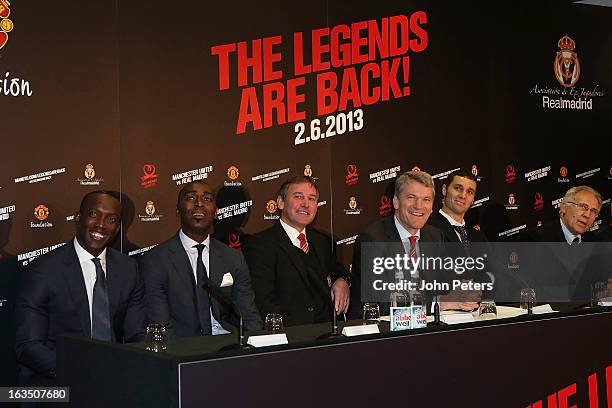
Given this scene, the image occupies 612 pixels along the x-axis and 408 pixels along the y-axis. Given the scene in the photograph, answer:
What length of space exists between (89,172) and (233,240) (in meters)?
1.06

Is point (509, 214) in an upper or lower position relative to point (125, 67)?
lower

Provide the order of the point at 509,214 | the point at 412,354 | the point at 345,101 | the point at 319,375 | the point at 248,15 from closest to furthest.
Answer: the point at 319,375 → the point at 412,354 → the point at 248,15 → the point at 345,101 → the point at 509,214

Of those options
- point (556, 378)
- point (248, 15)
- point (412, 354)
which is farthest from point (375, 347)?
point (248, 15)

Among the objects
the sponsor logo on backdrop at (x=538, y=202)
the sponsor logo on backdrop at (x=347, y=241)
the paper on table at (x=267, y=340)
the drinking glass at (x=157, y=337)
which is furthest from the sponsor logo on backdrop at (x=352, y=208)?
the drinking glass at (x=157, y=337)

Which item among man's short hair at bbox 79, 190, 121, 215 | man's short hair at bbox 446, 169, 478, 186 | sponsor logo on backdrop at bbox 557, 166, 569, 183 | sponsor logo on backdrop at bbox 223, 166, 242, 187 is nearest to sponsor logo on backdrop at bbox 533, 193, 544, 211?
sponsor logo on backdrop at bbox 557, 166, 569, 183

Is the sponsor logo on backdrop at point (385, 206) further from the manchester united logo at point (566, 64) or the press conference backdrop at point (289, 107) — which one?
the manchester united logo at point (566, 64)

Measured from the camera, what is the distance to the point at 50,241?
493cm

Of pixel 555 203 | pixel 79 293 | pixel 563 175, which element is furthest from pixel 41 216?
pixel 563 175

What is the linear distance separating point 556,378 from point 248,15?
10.6 ft

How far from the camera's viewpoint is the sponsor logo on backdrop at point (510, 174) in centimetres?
695

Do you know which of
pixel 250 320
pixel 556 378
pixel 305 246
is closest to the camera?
pixel 556 378

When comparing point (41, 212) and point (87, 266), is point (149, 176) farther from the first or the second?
point (87, 266)

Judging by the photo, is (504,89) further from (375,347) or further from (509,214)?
(375,347)

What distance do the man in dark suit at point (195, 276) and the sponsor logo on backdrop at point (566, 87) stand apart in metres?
3.39
